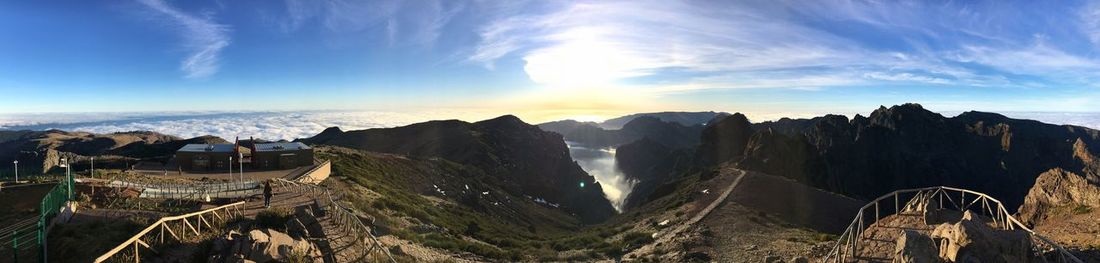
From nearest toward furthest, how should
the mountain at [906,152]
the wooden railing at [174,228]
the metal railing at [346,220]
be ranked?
the wooden railing at [174,228]
the metal railing at [346,220]
the mountain at [906,152]

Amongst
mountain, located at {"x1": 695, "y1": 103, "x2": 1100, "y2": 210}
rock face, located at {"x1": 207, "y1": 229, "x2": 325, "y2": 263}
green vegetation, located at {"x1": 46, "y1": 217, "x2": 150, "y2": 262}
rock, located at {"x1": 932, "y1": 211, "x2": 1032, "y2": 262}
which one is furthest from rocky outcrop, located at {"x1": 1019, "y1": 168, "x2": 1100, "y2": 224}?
mountain, located at {"x1": 695, "y1": 103, "x2": 1100, "y2": 210}

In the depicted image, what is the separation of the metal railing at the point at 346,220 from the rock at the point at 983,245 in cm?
1596

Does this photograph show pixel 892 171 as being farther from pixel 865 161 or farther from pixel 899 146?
pixel 899 146

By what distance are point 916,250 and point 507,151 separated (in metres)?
139

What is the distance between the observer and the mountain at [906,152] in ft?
431

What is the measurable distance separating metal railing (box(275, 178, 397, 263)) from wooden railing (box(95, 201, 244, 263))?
160 inches

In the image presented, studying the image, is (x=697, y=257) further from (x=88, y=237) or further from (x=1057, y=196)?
(x=1057, y=196)

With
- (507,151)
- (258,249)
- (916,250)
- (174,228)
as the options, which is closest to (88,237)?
(174,228)

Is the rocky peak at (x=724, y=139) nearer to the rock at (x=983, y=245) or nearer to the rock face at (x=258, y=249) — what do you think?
the rock at (x=983, y=245)

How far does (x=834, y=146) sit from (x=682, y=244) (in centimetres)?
13638

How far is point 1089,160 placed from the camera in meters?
131

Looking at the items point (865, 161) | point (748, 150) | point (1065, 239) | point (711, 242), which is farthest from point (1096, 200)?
point (865, 161)

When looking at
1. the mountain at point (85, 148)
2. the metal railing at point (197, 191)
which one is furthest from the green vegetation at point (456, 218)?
the mountain at point (85, 148)

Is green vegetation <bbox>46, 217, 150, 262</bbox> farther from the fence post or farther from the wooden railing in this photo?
the wooden railing
